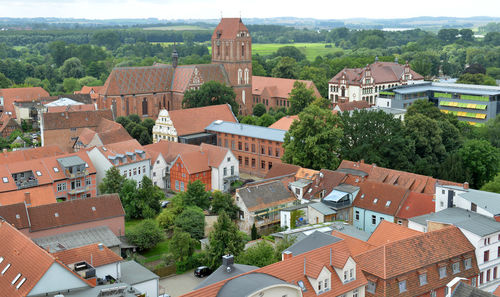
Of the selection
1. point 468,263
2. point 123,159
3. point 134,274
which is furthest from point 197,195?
point 468,263

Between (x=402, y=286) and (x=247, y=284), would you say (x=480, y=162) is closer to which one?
(x=402, y=286)

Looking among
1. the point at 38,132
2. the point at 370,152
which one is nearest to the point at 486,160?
the point at 370,152

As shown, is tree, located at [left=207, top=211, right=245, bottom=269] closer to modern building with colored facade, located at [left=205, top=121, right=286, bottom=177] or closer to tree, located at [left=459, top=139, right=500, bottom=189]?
modern building with colored facade, located at [left=205, top=121, right=286, bottom=177]

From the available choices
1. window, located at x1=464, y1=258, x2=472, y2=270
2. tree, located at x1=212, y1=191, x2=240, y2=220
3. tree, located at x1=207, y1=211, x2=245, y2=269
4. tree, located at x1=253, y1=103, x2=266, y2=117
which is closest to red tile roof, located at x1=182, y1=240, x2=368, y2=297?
window, located at x1=464, y1=258, x2=472, y2=270

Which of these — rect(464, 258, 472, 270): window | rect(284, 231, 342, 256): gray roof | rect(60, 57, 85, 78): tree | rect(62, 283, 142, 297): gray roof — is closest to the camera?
rect(62, 283, 142, 297): gray roof

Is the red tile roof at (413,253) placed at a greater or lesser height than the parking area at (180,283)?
greater

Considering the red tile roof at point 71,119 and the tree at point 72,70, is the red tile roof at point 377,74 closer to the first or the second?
the red tile roof at point 71,119

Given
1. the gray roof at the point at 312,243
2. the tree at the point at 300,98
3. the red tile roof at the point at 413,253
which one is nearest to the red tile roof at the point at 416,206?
the red tile roof at the point at 413,253
